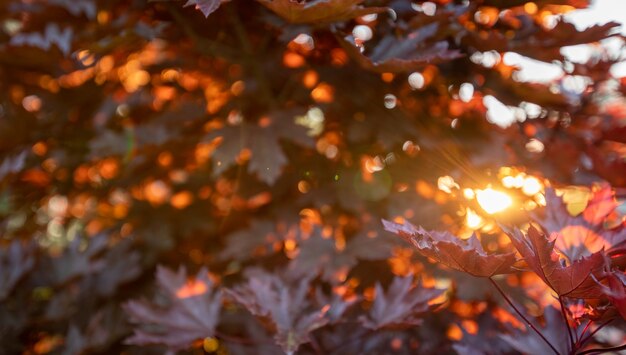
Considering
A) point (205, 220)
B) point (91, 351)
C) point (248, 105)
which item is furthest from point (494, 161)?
point (91, 351)

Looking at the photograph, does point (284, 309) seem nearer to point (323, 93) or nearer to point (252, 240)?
point (252, 240)

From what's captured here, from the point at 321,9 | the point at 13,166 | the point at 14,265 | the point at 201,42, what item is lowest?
the point at 14,265

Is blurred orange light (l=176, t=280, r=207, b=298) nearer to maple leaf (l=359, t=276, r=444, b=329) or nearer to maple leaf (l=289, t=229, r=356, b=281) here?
maple leaf (l=289, t=229, r=356, b=281)

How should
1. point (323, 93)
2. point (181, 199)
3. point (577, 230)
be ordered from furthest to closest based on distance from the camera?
point (181, 199) < point (323, 93) < point (577, 230)

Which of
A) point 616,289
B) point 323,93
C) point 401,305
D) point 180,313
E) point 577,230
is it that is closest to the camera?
point 616,289

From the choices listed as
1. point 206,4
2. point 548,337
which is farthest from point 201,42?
point 548,337

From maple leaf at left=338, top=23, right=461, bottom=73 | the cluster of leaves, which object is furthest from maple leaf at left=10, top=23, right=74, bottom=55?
maple leaf at left=338, top=23, right=461, bottom=73
